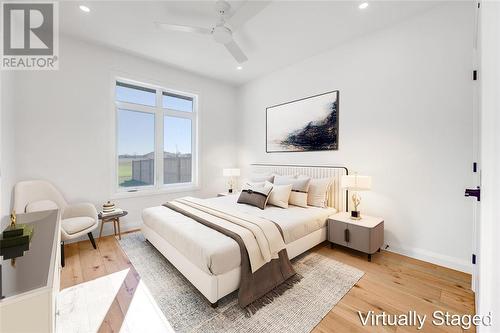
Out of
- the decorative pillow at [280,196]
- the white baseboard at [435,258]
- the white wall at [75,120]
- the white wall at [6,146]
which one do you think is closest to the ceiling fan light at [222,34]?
the white wall at [75,120]

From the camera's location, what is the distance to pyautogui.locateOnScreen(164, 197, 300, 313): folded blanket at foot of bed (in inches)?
73.5

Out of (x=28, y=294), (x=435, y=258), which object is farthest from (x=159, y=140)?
(x=435, y=258)

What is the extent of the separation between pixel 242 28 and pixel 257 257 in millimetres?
2974

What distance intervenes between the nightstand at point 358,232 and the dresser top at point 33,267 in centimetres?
286

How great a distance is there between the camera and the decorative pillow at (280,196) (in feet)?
10.3

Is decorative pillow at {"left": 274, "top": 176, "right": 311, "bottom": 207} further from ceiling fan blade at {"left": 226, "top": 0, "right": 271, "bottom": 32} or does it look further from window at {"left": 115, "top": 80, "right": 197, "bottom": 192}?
window at {"left": 115, "top": 80, "right": 197, "bottom": 192}

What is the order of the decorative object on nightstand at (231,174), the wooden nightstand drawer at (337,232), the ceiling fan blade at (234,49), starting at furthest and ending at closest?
the decorative object on nightstand at (231,174) → the wooden nightstand drawer at (337,232) → the ceiling fan blade at (234,49)

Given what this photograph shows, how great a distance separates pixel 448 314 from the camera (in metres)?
1.73

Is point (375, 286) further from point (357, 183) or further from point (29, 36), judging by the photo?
point (29, 36)

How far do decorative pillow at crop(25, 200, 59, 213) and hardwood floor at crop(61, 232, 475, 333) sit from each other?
26.7 inches

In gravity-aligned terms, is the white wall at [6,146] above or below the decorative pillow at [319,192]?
above

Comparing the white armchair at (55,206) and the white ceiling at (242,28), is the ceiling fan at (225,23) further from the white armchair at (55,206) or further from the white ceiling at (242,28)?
the white armchair at (55,206)

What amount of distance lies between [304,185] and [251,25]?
2.45 m

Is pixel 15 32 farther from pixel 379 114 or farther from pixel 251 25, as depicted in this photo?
pixel 379 114
